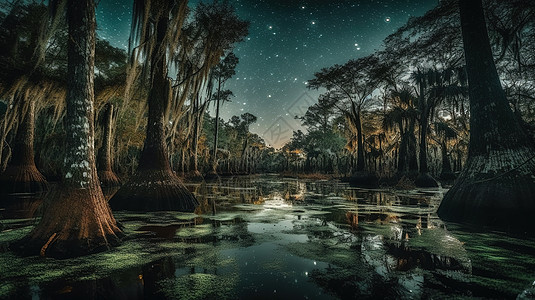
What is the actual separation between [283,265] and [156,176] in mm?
5423

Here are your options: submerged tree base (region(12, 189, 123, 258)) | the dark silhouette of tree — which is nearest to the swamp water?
submerged tree base (region(12, 189, 123, 258))

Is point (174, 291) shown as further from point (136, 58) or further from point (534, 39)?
point (534, 39)

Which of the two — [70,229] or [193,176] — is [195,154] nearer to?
[193,176]

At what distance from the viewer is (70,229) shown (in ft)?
10.2

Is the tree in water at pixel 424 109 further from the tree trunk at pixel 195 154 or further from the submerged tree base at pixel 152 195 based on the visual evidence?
the tree trunk at pixel 195 154

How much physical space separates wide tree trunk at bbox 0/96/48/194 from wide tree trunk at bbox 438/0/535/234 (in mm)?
17169

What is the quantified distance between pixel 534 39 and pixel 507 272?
14.2m

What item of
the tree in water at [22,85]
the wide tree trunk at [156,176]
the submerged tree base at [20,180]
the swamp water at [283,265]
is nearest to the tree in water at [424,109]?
the swamp water at [283,265]

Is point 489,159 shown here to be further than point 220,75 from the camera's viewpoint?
No

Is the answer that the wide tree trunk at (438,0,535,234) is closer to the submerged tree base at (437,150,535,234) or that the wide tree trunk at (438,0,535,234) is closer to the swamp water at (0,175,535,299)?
the submerged tree base at (437,150,535,234)

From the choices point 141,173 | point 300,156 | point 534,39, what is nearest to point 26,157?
point 141,173

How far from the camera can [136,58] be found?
15.8ft

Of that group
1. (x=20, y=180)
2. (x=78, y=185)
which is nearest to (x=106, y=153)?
(x=20, y=180)

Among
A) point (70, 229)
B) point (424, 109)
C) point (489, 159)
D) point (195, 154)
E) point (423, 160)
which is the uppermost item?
point (424, 109)
